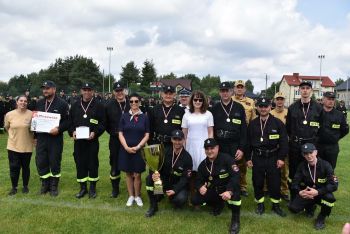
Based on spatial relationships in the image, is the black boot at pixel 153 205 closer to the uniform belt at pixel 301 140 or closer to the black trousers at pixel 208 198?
the black trousers at pixel 208 198

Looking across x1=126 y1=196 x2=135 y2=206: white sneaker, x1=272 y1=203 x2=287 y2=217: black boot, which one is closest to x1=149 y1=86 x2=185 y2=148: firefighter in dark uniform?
x1=126 y1=196 x2=135 y2=206: white sneaker

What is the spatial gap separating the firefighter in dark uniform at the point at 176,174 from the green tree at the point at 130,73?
61.7 m

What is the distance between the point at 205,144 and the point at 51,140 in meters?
3.11

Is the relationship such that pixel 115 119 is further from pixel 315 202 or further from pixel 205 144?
pixel 315 202

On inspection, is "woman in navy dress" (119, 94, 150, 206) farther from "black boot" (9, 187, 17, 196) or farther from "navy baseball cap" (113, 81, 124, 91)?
"black boot" (9, 187, 17, 196)

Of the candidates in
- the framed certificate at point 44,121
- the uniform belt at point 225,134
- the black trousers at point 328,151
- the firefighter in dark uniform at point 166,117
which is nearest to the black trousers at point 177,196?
the firefighter in dark uniform at point 166,117

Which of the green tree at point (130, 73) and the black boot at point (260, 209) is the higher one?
the green tree at point (130, 73)

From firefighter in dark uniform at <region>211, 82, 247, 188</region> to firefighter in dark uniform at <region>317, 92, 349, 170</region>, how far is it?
145cm

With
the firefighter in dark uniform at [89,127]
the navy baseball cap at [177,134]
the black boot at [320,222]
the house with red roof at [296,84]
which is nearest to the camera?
the black boot at [320,222]

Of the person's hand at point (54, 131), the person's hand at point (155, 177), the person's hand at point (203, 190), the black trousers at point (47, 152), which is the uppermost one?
the person's hand at point (54, 131)

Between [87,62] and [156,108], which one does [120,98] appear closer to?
[156,108]

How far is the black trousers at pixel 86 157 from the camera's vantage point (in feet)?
22.2

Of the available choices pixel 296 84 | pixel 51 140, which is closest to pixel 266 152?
pixel 51 140

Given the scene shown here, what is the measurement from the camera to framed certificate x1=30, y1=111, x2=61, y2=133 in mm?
6664
